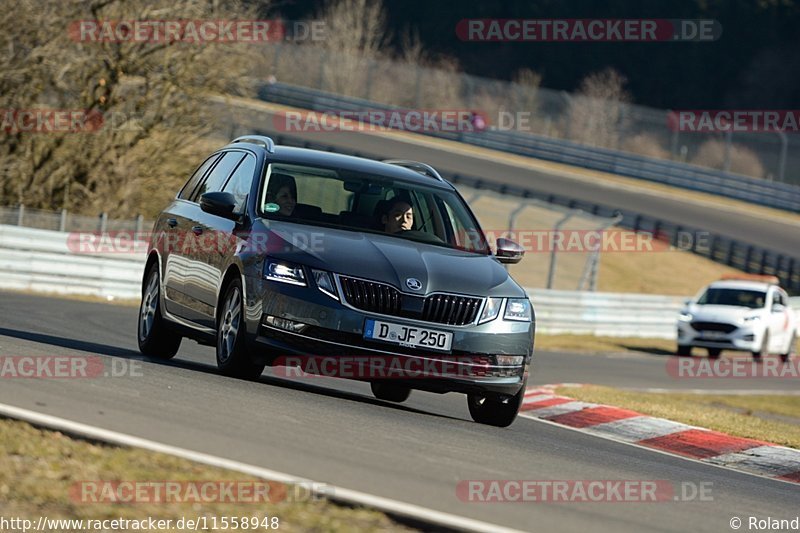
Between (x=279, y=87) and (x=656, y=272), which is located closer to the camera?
(x=656, y=272)

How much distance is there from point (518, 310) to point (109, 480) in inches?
180

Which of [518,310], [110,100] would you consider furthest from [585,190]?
[518,310]

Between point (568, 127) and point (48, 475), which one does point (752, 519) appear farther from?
point (568, 127)

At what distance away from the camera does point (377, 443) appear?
302 inches

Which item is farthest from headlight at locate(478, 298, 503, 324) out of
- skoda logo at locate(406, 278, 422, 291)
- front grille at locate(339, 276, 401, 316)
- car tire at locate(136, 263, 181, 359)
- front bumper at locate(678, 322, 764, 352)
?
front bumper at locate(678, 322, 764, 352)

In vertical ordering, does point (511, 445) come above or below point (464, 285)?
below

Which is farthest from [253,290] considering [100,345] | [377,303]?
[100,345]

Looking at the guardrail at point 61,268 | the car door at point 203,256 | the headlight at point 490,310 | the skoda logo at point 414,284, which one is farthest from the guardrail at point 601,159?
the skoda logo at point 414,284

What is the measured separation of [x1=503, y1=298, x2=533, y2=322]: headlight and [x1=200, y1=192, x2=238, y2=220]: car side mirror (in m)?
2.09

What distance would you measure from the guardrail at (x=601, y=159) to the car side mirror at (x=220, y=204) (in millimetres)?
45396

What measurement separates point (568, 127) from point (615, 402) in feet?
164

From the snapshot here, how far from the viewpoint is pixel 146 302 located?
11.9m

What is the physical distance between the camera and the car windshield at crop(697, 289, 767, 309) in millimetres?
28750

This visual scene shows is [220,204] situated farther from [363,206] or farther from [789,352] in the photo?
[789,352]
